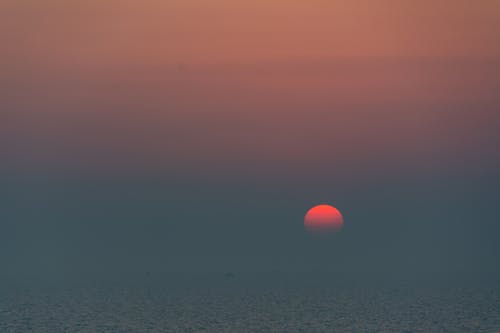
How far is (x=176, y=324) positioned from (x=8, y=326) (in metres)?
31.0

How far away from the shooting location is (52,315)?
177000 mm

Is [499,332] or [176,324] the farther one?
[176,324]

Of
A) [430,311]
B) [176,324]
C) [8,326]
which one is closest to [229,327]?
[176,324]

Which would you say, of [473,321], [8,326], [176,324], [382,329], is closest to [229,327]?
[176,324]

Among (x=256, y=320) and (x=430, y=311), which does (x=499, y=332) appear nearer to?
(x=256, y=320)

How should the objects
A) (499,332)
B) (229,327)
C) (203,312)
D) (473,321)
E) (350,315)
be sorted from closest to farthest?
(499,332)
(229,327)
(473,321)
(350,315)
(203,312)

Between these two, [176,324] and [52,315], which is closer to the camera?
[176,324]

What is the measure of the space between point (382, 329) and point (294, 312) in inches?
2075

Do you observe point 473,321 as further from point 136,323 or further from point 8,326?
point 8,326

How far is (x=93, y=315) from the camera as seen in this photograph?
174500mm

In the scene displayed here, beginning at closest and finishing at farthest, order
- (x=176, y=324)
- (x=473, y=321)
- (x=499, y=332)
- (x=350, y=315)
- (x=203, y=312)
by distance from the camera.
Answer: (x=499, y=332)
(x=176, y=324)
(x=473, y=321)
(x=350, y=315)
(x=203, y=312)

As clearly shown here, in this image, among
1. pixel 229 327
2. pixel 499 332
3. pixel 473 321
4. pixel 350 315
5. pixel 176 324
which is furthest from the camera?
pixel 350 315

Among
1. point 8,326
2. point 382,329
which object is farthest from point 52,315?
point 382,329

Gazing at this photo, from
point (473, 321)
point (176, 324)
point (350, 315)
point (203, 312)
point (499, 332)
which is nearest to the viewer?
point (499, 332)
